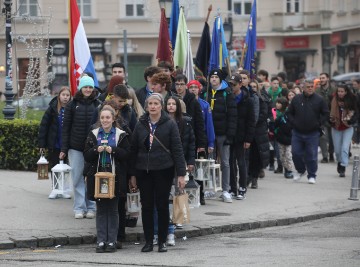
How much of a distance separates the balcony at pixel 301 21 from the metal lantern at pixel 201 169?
3780 cm

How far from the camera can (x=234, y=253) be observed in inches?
456

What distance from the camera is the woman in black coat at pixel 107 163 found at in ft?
38.3

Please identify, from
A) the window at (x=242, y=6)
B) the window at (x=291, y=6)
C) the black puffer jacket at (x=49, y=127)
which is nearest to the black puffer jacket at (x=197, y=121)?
the black puffer jacket at (x=49, y=127)

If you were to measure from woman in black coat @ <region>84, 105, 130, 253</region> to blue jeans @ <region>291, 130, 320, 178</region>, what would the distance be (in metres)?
7.59

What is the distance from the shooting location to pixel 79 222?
1339cm

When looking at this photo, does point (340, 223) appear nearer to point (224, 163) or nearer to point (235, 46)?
point (224, 163)

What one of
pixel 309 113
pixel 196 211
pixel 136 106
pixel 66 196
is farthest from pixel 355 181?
pixel 136 106

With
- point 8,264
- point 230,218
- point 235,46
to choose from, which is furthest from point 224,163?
point 235,46

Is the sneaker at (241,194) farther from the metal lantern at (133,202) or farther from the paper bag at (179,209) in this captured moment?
the paper bag at (179,209)

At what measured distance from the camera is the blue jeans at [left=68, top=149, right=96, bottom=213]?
13.5 m

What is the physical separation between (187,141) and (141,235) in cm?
134

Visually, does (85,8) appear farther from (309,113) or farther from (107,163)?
(107,163)

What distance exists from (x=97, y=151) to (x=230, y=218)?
3.27 meters

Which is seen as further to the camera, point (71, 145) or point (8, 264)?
point (71, 145)
